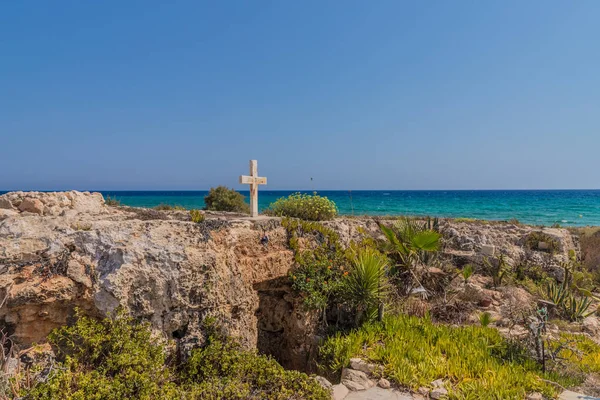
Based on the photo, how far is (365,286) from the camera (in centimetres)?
733

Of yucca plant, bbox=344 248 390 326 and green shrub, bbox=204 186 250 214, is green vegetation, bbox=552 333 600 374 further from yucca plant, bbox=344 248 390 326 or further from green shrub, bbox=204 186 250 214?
green shrub, bbox=204 186 250 214

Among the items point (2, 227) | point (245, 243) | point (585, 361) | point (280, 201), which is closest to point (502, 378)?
point (585, 361)

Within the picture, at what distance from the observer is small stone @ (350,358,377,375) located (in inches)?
242

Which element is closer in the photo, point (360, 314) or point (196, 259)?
point (196, 259)

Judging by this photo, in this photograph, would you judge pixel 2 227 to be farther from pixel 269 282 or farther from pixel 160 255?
pixel 269 282

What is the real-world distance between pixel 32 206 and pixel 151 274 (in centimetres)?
430

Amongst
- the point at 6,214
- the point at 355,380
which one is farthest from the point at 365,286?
the point at 6,214

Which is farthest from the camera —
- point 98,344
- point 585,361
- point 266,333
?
point 266,333

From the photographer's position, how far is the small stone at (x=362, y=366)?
20.1ft

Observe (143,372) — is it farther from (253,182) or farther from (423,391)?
(253,182)

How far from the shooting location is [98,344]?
191 inches

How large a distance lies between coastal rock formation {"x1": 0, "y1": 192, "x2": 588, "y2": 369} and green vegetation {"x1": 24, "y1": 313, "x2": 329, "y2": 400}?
1.17 ft

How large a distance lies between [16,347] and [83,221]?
2267 millimetres

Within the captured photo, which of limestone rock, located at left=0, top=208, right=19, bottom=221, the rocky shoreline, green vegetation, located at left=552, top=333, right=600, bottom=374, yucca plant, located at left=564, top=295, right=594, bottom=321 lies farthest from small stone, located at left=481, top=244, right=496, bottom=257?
limestone rock, located at left=0, top=208, right=19, bottom=221
